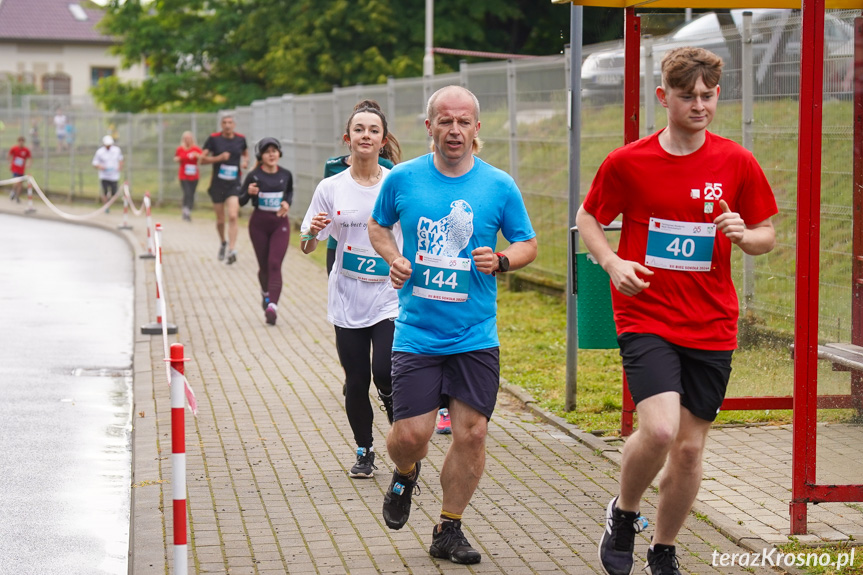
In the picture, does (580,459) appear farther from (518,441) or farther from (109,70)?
(109,70)

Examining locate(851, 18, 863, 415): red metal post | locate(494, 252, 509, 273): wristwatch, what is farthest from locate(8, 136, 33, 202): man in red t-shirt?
locate(494, 252, 509, 273): wristwatch

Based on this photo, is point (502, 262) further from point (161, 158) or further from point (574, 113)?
point (161, 158)

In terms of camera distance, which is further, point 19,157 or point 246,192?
point 19,157

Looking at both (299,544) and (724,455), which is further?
(724,455)

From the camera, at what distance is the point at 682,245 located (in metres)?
4.67

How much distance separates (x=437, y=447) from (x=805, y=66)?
3219 millimetres

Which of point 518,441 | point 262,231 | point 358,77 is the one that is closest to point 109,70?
point 358,77

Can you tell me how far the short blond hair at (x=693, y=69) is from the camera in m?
4.60

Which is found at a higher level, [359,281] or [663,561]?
[359,281]

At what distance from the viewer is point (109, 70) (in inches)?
3369

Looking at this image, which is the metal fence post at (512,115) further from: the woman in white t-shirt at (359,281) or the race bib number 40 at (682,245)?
the race bib number 40 at (682,245)

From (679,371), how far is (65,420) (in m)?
5.30

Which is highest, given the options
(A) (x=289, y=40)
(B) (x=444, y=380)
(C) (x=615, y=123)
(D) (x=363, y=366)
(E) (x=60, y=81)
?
(E) (x=60, y=81)

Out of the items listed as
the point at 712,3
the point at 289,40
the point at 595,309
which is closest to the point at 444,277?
the point at 595,309
